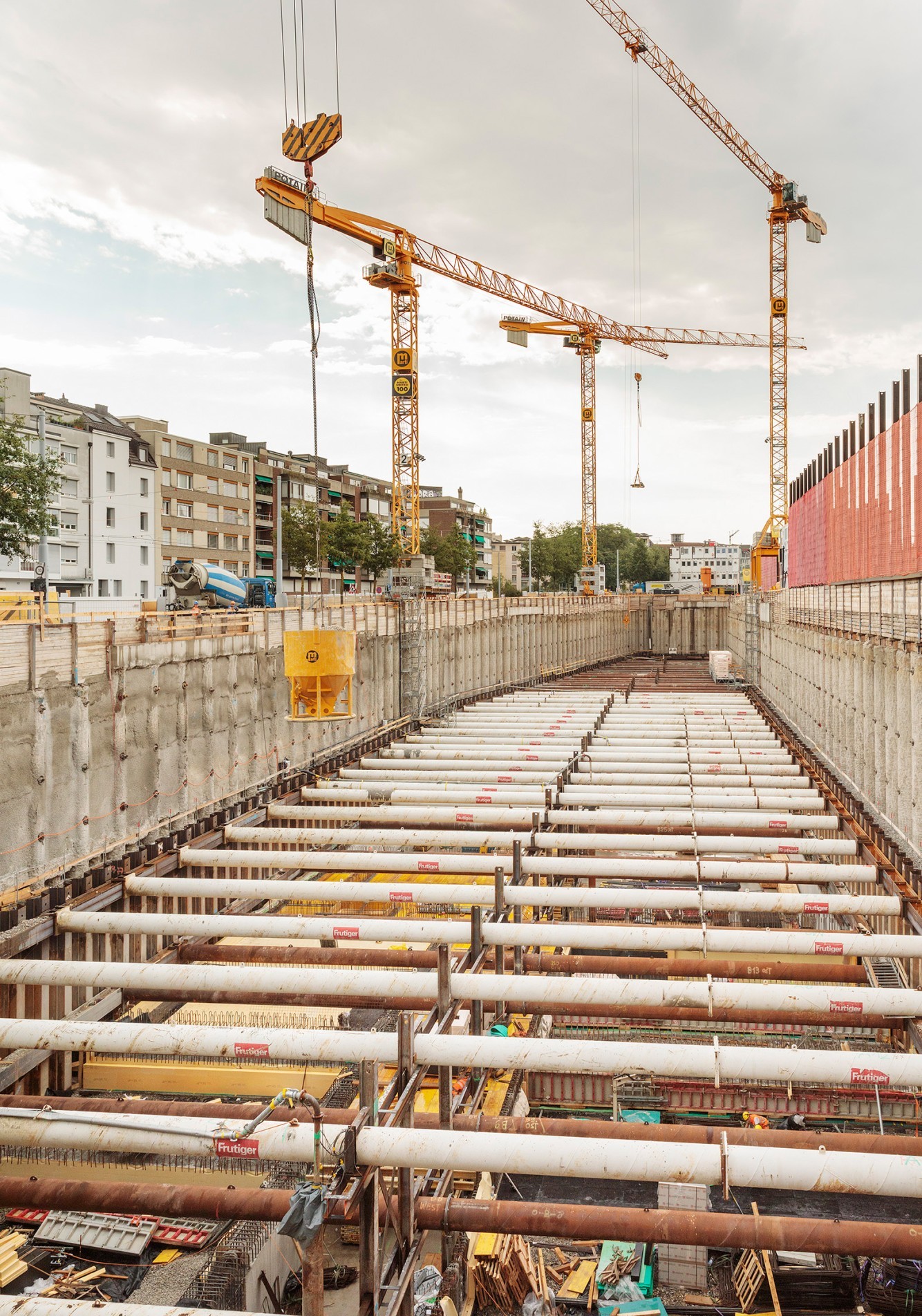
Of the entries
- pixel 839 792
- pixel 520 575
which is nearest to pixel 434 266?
pixel 839 792

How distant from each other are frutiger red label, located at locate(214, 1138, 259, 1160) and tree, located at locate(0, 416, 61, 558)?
24.9 metres

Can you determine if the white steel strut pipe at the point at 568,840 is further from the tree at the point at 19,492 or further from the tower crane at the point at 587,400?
the tower crane at the point at 587,400

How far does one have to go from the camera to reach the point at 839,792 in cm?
2261

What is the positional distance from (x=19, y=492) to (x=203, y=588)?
6583mm

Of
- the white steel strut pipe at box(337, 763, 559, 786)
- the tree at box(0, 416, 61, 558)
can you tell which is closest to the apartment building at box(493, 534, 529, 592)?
the tree at box(0, 416, 61, 558)

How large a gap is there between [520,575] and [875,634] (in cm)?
15497

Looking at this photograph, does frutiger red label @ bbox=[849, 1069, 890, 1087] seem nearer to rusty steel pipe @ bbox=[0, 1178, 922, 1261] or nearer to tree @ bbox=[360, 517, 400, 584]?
rusty steel pipe @ bbox=[0, 1178, 922, 1261]

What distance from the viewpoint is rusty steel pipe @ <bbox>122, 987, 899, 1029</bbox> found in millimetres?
10039

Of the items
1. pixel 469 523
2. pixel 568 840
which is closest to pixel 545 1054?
pixel 568 840

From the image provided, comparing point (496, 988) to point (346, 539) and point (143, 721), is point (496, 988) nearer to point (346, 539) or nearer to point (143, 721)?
point (143, 721)

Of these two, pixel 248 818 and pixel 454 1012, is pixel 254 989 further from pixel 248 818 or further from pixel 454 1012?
pixel 248 818

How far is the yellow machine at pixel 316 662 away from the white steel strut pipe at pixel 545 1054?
913 centimetres

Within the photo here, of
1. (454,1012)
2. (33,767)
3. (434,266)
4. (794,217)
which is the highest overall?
(794,217)

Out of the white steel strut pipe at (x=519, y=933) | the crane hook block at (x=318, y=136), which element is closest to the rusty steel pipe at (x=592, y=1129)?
the white steel strut pipe at (x=519, y=933)
